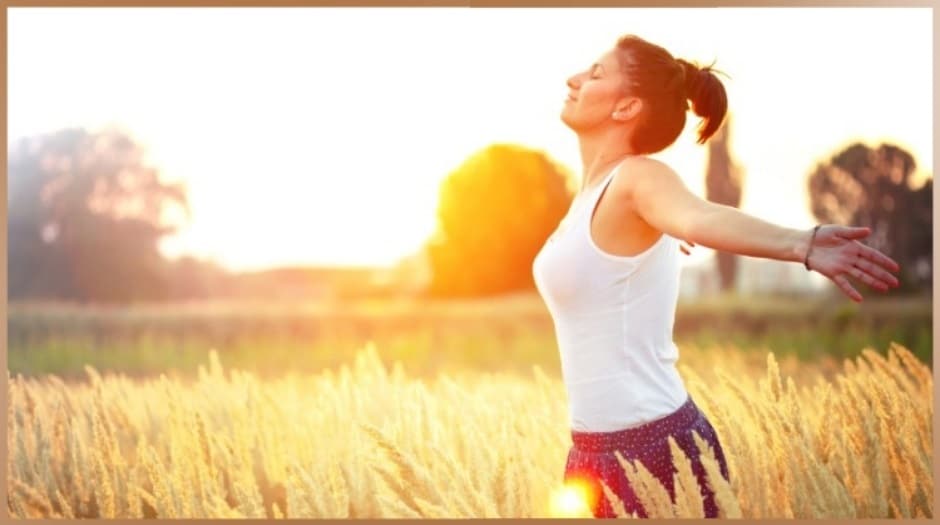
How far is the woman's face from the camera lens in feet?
7.38

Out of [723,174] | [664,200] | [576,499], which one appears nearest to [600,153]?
[664,200]

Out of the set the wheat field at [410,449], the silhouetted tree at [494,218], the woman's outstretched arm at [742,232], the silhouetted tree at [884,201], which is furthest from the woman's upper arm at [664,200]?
the silhouetted tree at [494,218]

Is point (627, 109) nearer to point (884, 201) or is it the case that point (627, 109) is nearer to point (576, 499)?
point (576, 499)

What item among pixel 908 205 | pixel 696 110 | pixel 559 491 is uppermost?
pixel 696 110

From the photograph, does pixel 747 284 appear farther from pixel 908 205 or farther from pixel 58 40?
pixel 58 40

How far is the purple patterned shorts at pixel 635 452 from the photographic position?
6.66 feet

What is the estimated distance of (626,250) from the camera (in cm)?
200

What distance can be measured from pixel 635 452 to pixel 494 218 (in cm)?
260

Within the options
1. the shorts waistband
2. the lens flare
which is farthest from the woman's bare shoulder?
the lens flare

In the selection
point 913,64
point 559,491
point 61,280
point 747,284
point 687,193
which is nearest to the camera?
point 687,193

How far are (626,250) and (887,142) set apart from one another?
5.54 ft

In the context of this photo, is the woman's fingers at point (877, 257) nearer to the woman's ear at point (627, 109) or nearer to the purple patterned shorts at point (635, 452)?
the purple patterned shorts at point (635, 452)

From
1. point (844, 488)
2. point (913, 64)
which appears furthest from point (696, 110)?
point (913, 64)

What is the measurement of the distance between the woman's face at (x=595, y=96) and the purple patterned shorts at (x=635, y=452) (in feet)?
1.96
